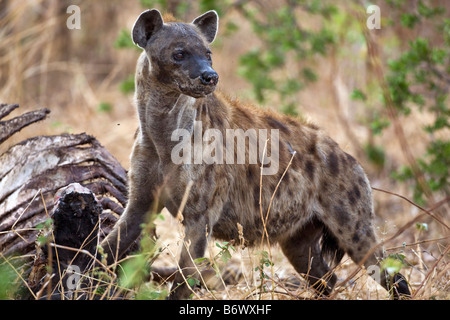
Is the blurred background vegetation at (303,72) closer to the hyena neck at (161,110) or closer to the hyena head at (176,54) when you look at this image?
the hyena neck at (161,110)

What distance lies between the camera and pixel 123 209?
4.52 m

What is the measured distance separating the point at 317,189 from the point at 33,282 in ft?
6.65

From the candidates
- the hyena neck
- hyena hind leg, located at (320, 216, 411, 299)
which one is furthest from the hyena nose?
hyena hind leg, located at (320, 216, 411, 299)

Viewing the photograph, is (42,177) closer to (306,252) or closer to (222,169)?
(222,169)

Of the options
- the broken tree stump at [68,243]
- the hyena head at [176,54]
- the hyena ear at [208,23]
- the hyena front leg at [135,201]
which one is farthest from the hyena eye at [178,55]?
the broken tree stump at [68,243]

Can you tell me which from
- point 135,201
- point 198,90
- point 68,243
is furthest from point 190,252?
point 198,90

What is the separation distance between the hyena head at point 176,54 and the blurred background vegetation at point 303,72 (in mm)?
1572

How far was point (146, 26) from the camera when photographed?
13.4 feet

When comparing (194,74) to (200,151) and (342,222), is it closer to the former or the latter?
(200,151)

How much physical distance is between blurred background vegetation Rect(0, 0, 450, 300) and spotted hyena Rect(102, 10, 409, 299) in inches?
51.7

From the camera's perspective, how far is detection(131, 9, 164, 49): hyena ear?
4023mm

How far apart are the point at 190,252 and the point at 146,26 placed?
1.41 metres

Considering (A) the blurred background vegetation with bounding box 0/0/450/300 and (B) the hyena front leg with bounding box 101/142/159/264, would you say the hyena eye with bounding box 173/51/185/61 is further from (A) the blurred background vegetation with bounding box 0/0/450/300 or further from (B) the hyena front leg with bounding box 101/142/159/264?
(A) the blurred background vegetation with bounding box 0/0/450/300
